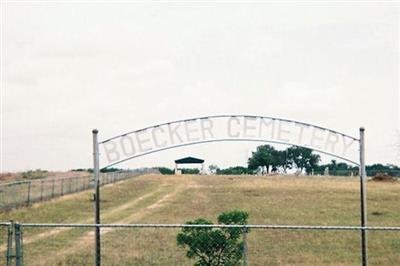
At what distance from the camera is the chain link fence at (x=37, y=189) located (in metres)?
28.6

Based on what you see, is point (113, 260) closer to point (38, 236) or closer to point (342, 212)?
point (38, 236)

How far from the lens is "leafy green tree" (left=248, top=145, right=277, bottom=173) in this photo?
1884 cm

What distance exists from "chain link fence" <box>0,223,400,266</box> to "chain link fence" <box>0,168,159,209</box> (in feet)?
19.4

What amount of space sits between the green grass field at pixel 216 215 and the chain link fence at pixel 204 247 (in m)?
0.03

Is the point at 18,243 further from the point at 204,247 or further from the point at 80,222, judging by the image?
the point at 80,222

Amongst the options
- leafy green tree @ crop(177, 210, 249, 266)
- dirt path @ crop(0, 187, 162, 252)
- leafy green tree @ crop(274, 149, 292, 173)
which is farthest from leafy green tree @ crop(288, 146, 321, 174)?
dirt path @ crop(0, 187, 162, 252)

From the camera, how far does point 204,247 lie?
12.7 m

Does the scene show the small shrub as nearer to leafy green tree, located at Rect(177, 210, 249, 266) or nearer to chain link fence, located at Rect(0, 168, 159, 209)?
chain link fence, located at Rect(0, 168, 159, 209)

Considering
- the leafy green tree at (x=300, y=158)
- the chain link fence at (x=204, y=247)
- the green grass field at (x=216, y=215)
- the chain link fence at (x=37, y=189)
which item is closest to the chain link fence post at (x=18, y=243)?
the chain link fence at (x=204, y=247)

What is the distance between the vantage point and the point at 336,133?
1327 centimetres

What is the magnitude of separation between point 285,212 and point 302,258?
47.0 feet

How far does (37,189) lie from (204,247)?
26.4 metres

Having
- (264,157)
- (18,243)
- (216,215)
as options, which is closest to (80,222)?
(216,215)

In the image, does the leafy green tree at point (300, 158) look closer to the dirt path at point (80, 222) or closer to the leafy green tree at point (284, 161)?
the leafy green tree at point (284, 161)
